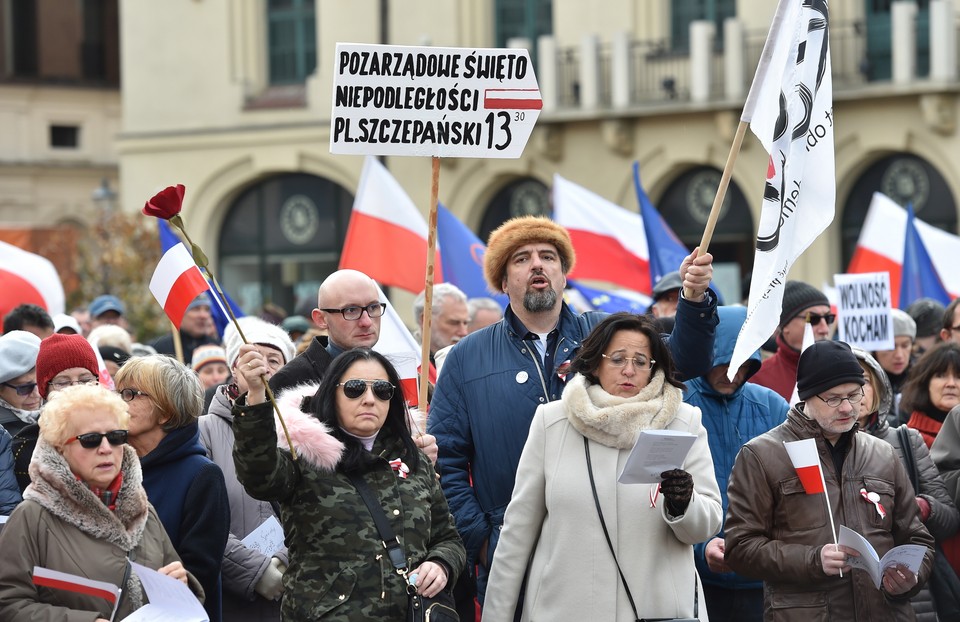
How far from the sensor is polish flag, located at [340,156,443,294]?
1165 centimetres

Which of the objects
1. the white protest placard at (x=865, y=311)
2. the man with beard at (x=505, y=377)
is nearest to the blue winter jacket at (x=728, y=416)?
the man with beard at (x=505, y=377)

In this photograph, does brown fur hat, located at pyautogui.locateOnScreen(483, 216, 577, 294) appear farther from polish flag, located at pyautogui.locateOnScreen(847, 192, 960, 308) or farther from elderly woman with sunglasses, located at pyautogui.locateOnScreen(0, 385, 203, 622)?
polish flag, located at pyautogui.locateOnScreen(847, 192, 960, 308)

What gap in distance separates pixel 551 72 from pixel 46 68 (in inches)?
561

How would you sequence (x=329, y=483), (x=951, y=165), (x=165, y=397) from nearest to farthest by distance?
1. (x=329, y=483)
2. (x=165, y=397)
3. (x=951, y=165)

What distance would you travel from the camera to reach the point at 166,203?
5332 millimetres

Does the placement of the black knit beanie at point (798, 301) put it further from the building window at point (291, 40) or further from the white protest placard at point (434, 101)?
the building window at point (291, 40)

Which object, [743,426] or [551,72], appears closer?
[743,426]

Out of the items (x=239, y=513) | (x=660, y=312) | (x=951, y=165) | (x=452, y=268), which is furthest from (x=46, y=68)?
(x=239, y=513)

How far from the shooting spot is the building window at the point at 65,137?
36.1 metres

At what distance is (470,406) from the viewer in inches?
251

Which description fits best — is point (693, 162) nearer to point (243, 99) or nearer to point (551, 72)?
point (551, 72)

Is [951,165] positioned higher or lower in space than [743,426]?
higher

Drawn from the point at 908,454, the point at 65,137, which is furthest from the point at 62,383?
the point at 65,137

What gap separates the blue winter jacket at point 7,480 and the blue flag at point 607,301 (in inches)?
270
